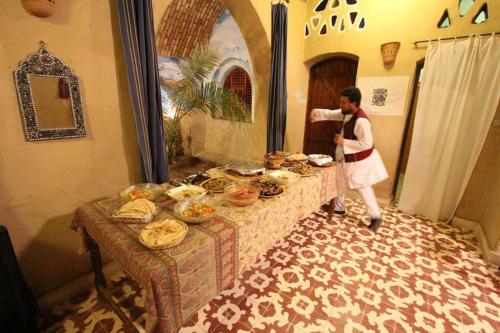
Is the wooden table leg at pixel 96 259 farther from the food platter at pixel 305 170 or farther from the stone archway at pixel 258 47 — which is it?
the stone archway at pixel 258 47

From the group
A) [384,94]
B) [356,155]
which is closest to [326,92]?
[384,94]

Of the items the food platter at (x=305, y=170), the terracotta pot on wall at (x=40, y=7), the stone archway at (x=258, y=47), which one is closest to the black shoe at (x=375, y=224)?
the food platter at (x=305, y=170)

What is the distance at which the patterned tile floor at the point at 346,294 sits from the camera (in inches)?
63.2

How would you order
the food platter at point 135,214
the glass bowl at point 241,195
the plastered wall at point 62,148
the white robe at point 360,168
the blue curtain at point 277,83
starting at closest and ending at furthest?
1. the food platter at point 135,214
2. the plastered wall at point 62,148
3. the glass bowl at point 241,195
4. the white robe at point 360,168
5. the blue curtain at point 277,83

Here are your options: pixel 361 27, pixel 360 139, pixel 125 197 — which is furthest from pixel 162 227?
pixel 361 27

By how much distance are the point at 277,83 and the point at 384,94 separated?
5.14ft

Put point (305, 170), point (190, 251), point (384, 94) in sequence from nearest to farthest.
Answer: point (190, 251) → point (305, 170) → point (384, 94)

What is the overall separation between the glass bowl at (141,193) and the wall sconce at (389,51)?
132 inches

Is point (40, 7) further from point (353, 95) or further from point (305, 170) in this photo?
point (353, 95)

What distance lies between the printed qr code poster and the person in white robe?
0.88 metres

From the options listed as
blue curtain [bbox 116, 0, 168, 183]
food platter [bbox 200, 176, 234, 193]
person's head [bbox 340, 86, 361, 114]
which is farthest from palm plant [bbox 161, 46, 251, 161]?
person's head [bbox 340, 86, 361, 114]

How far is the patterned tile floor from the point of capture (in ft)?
5.27

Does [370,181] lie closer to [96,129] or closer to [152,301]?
[152,301]

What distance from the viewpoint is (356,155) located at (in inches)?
104
